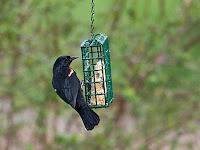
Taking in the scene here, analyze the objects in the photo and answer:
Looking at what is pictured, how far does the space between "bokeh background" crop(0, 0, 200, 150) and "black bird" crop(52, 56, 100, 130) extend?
9.17 ft

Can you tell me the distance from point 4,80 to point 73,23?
2045 millimetres

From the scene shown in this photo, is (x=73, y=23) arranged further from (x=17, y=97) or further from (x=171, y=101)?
(x=171, y=101)

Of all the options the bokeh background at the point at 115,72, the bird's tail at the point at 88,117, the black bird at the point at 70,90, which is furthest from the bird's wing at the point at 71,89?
the bokeh background at the point at 115,72

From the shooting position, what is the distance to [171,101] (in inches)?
375

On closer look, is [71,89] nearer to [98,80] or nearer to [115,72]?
[98,80]

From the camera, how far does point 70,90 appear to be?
464 centimetres

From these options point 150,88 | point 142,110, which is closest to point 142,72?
point 150,88

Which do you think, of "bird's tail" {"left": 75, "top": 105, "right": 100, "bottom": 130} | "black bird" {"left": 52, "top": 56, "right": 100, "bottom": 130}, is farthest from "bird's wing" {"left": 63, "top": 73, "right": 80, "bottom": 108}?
"bird's tail" {"left": 75, "top": 105, "right": 100, "bottom": 130}

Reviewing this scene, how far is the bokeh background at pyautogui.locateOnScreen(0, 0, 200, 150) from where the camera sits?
314 inches

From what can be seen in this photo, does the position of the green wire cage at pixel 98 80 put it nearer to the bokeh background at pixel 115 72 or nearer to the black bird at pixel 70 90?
the black bird at pixel 70 90

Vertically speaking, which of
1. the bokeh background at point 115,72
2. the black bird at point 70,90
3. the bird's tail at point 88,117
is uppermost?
the bokeh background at point 115,72

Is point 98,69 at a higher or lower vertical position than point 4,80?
lower

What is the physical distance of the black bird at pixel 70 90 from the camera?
4602 mm

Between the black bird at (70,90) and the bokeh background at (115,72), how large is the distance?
2.80 metres
